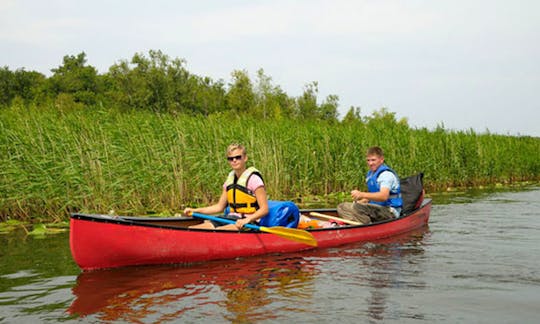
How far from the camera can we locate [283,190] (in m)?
11.9

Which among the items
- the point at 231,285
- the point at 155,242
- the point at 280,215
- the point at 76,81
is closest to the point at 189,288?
the point at 231,285

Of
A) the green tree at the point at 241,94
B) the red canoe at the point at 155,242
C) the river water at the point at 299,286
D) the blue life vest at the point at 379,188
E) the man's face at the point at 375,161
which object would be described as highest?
the green tree at the point at 241,94

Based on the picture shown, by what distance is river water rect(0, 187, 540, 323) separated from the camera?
4434 millimetres

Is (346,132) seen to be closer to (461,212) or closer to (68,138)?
(461,212)

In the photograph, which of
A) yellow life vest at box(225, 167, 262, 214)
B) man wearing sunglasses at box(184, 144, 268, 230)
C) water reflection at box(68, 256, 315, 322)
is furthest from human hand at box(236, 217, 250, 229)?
water reflection at box(68, 256, 315, 322)

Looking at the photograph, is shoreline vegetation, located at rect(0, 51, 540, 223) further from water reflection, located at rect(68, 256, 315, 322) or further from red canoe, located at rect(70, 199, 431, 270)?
water reflection, located at rect(68, 256, 315, 322)

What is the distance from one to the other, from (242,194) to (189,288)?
1.56m

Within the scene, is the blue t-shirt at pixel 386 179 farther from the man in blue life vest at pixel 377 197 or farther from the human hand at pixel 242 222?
the human hand at pixel 242 222

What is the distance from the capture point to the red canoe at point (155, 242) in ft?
18.6

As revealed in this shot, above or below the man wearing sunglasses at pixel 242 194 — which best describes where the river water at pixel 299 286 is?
below

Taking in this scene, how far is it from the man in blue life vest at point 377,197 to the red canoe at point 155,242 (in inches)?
38.3

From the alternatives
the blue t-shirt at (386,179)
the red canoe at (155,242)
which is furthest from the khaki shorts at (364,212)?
the red canoe at (155,242)

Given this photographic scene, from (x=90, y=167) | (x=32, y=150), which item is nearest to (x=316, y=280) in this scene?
(x=90, y=167)

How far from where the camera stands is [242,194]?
6574 millimetres
